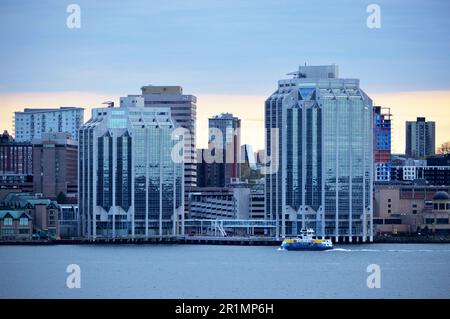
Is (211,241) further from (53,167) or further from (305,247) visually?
(53,167)

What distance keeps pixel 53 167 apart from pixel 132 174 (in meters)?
36.1

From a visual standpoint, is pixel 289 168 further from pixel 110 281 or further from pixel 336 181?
pixel 110 281

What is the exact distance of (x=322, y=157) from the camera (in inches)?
6029

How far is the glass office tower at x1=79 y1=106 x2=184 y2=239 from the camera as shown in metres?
158

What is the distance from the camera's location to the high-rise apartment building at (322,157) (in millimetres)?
152000

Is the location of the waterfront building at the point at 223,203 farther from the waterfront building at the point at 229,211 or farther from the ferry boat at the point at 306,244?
the ferry boat at the point at 306,244

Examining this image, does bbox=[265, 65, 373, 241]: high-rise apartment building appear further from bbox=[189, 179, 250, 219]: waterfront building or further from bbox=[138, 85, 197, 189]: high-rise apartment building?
bbox=[138, 85, 197, 189]: high-rise apartment building

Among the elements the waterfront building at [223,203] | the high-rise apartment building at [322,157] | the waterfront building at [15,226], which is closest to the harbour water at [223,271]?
Result: the waterfront building at [15,226]

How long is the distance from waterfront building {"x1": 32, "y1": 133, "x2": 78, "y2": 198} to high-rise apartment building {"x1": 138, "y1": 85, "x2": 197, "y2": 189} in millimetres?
12488

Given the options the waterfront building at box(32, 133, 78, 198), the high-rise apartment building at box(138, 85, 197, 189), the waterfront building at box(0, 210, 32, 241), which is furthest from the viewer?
→ the waterfront building at box(32, 133, 78, 198)

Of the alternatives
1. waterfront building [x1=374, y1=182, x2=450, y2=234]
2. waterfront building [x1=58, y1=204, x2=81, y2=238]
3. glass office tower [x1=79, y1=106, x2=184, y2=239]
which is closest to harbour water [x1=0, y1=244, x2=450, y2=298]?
glass office tower [x1=79, y1=106, x2=184, y2=239]

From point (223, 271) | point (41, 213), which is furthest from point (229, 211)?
point (223, 271)
